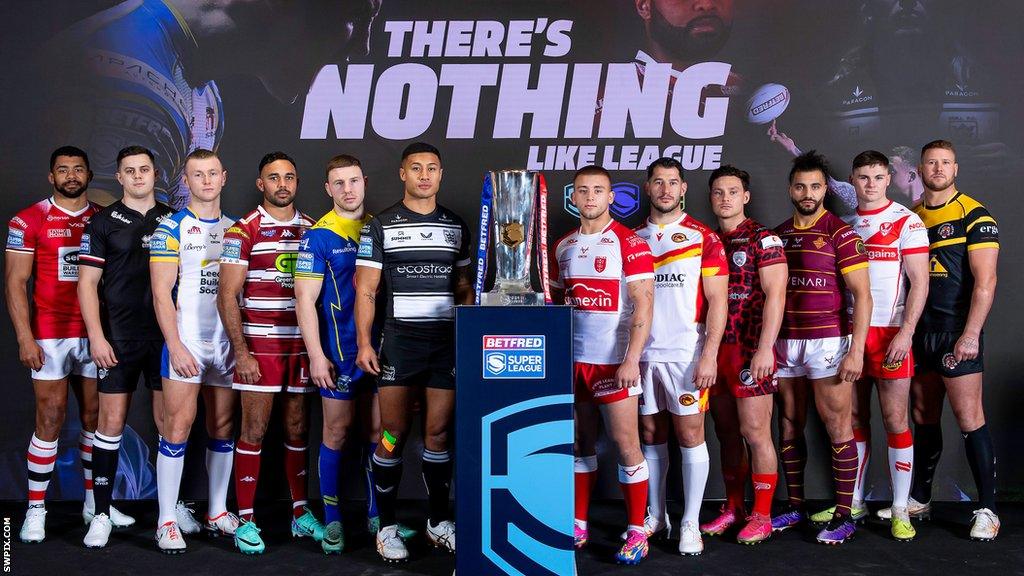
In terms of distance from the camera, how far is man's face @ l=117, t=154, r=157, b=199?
12.6ft

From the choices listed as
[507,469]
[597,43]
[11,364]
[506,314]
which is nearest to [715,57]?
[597,43]

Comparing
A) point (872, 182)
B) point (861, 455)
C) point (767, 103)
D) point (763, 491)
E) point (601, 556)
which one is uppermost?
point (767, 103)

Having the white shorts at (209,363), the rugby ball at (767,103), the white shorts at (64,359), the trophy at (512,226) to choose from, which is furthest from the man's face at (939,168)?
the white shorts at (64,359)

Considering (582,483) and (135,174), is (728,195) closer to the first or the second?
(582,483)

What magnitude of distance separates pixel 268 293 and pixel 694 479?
2.08 m

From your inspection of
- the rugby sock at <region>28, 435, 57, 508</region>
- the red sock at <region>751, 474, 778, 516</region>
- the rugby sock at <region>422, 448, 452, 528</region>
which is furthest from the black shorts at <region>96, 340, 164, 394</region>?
the red sock at <region>751, 474, 778, 516</region>

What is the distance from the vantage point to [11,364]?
14.9 ft

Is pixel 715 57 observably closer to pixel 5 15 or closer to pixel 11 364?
pixel 5 15

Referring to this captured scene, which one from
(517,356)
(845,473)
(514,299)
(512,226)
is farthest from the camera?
(845,473)

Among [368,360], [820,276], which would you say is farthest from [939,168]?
[368,360]

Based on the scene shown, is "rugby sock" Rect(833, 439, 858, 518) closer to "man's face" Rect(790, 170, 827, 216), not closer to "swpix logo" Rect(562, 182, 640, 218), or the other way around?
"man's face" Rect(790, 170, 827, 216)

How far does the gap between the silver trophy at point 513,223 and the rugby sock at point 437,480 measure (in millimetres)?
836

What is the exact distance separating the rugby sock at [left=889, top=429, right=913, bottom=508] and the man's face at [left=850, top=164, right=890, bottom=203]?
43.8 inches

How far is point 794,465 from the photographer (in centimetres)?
396
